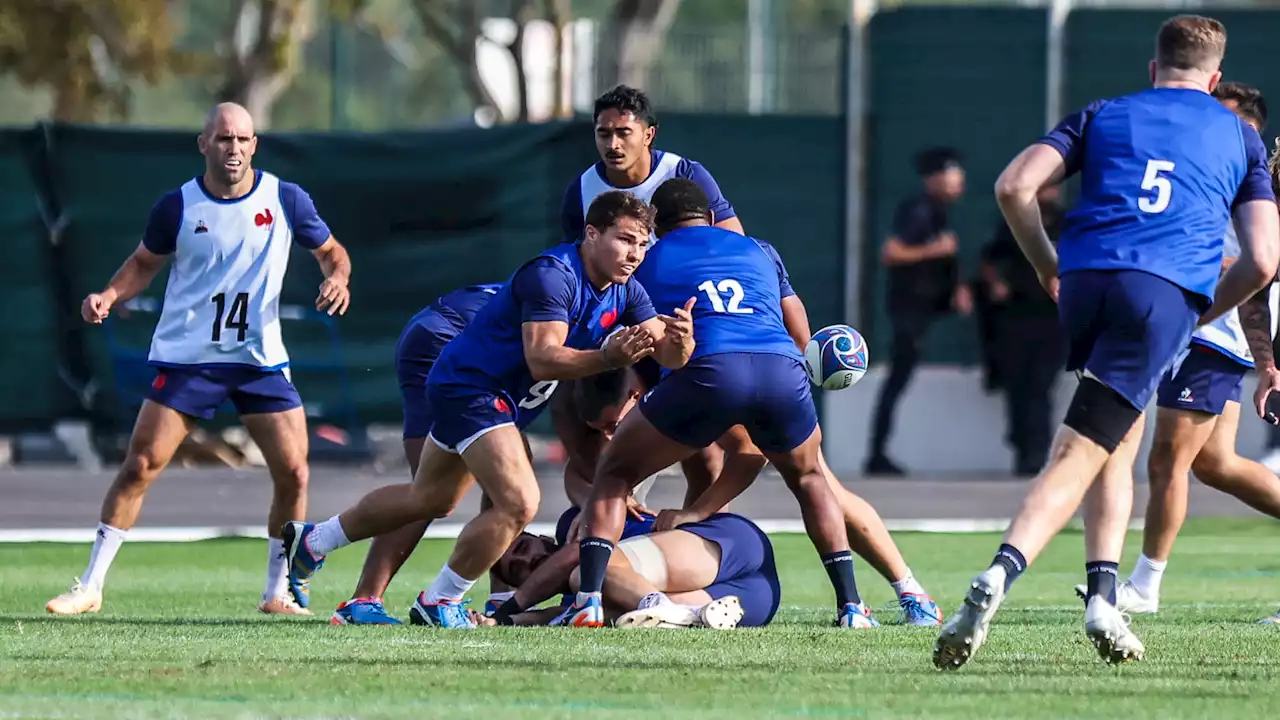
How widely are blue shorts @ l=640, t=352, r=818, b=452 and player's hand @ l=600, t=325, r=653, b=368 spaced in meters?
0.30

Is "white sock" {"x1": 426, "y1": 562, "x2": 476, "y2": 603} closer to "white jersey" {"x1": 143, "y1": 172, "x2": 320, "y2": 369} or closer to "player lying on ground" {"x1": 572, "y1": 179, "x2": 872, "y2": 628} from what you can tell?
"player lying on ground" {"x1": 572, "y1": 179, "x2": 872, "y2": 628}

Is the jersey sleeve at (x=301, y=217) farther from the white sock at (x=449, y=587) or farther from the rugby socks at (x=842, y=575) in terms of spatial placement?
the rugby socks at (x=842, y=575)

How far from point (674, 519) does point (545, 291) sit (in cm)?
130

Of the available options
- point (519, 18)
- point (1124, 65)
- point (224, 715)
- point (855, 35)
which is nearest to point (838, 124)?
point (855, 35)

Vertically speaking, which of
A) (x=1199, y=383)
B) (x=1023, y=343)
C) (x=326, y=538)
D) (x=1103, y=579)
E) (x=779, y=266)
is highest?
(x=779, y=266)

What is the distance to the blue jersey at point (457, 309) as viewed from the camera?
9750 mm

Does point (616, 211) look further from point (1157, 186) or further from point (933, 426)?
point (933, 426)

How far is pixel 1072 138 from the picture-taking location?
7652 mm

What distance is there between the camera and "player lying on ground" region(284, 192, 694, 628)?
858 cm

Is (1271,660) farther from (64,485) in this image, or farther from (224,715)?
(64,485)

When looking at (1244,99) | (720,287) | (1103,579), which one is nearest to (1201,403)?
(1244,99)

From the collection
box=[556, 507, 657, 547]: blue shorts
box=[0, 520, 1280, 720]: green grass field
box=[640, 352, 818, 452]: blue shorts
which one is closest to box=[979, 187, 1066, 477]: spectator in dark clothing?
box=[0, 520, 1280, 720]: green grass field

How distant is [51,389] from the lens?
19.3 meters

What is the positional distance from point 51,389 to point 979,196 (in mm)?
7891
